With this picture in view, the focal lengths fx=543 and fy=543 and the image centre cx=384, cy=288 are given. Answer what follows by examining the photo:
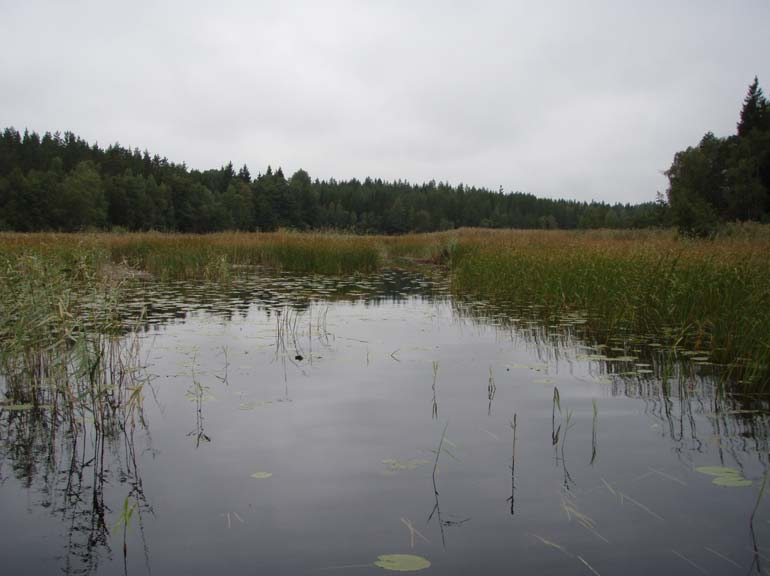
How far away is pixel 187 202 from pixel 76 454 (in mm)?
73933

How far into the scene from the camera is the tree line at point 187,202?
5144 centimetres

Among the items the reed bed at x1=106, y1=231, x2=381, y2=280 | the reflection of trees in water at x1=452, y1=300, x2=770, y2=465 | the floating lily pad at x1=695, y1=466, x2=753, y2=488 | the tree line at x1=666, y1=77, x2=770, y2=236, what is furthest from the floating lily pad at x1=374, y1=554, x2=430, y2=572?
the tree line at x1=666, y1=77, x2=770, y2=236

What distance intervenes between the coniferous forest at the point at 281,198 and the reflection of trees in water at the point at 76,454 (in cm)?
1913

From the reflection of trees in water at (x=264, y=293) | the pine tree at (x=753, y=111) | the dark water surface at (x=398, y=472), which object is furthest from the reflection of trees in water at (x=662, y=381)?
the pine tree at (x=753, y=111)

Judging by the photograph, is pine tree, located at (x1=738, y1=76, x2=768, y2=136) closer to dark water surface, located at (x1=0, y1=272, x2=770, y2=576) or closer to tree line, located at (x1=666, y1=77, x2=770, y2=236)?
tree line, located at (x1=666, y1=77, x2=770, y2=236)

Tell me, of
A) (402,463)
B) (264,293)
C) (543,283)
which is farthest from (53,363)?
(543,283)

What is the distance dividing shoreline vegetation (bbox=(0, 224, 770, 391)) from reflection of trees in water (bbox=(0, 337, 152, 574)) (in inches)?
18.1

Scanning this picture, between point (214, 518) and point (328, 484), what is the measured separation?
617 millimetres

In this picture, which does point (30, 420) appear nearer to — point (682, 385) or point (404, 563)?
point (404, 563)

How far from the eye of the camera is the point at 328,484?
9.65 feet

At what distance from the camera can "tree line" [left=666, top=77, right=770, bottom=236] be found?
2969 cm

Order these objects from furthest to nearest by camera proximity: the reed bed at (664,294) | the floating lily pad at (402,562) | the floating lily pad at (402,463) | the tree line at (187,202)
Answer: the tree line at (187,202)
the reed bed at (664,294)
the floating lily pad at (402,463)
the floating lily pad at (402,562)

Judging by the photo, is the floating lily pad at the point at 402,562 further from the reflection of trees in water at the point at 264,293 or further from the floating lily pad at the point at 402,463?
the reflection of trees in water at the point at 264,293

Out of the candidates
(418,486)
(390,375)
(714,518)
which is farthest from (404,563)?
(390,375)
